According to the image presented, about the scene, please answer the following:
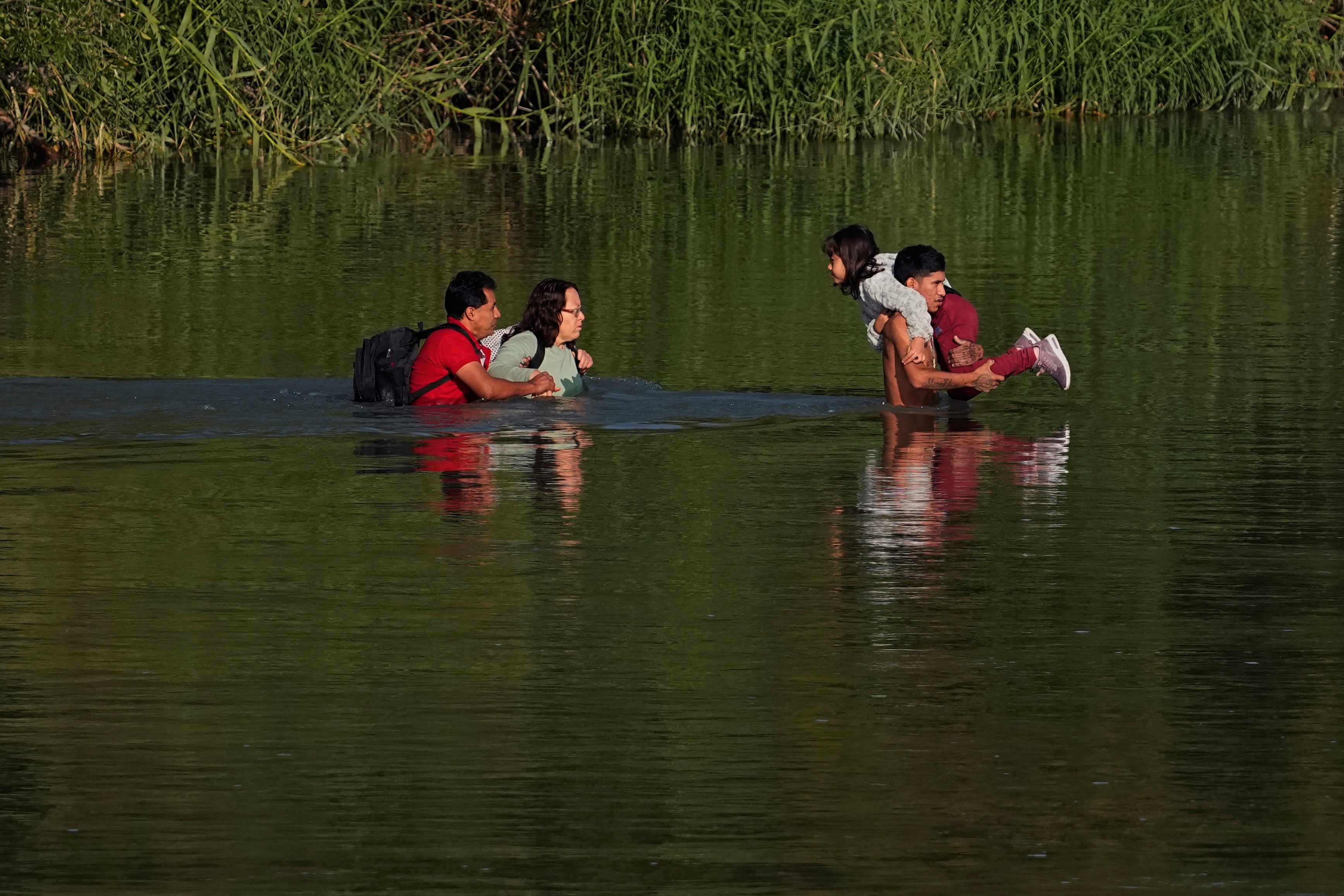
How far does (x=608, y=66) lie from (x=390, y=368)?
19.4m

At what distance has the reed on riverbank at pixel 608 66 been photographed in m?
28.5

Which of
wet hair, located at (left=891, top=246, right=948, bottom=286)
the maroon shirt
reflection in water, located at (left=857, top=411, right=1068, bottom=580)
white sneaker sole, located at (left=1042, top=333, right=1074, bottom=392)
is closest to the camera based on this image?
reflection in water, located at (left=857, top=411, right=1068, bottom=580)

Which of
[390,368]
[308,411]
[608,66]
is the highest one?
[608,66]

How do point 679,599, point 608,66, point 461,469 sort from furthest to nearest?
point 608,66 < point 461,469 < point 679,599

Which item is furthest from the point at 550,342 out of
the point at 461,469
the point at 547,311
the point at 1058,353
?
the point at 1058,353

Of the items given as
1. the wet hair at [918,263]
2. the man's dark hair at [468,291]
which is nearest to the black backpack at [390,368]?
the man's dark hair at [468,291]

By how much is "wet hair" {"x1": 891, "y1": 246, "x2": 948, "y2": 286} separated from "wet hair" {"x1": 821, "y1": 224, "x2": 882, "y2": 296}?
0.42ft

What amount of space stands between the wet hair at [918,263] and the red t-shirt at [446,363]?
200cm

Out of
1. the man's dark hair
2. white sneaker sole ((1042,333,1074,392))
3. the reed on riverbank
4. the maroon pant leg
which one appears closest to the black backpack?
the man's dark hair

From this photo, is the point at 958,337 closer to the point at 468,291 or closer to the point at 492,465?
the point at 468,291

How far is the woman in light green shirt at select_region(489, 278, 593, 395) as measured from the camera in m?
13.1

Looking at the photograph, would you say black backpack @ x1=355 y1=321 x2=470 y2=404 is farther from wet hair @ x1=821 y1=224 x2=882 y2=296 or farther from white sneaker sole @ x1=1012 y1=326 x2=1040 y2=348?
white sneaker sole @ x1=1012 y1=326 x2=1040 y2=348

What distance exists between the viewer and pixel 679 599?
340 inches

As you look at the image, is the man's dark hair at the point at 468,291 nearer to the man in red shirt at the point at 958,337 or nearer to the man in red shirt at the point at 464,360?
the man in red shirt at the point at 464,360
